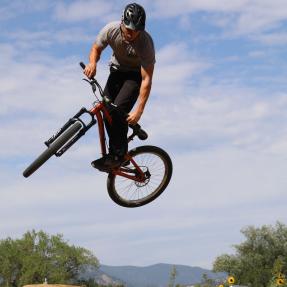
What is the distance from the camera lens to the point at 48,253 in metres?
104

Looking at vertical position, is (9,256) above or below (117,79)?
above

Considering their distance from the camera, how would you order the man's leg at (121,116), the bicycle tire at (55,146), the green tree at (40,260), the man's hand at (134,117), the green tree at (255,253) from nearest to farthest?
→ 1. the bicycle tire at (55,146)
2. the man's hand at (134,117)
3. the man's leg at (121,116)
4. the green tree at (255,253)
5. the green tree at (40,260)

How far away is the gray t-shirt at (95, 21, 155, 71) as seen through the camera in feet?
34.8

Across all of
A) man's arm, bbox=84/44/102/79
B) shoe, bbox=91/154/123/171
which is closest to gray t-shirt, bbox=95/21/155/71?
man's arm, bbox=84/44/102/79

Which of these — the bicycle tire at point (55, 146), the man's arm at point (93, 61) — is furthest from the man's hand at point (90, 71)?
the bicycle tire at point (55, 146)

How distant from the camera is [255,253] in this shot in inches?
3487

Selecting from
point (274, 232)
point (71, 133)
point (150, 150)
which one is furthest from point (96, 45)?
point (274, 232)

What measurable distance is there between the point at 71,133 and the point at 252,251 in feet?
271

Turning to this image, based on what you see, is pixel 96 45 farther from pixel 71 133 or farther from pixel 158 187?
pixel 158 187

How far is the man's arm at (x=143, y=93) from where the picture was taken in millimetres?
10587

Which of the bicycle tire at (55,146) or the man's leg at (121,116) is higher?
the man's leg at (121,116)

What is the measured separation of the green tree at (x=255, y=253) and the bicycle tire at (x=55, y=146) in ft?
259

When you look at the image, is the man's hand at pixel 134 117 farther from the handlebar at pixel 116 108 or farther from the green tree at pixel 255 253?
the green tree at pixel 255 253

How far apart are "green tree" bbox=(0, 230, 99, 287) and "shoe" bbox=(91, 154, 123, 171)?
9206 cm
